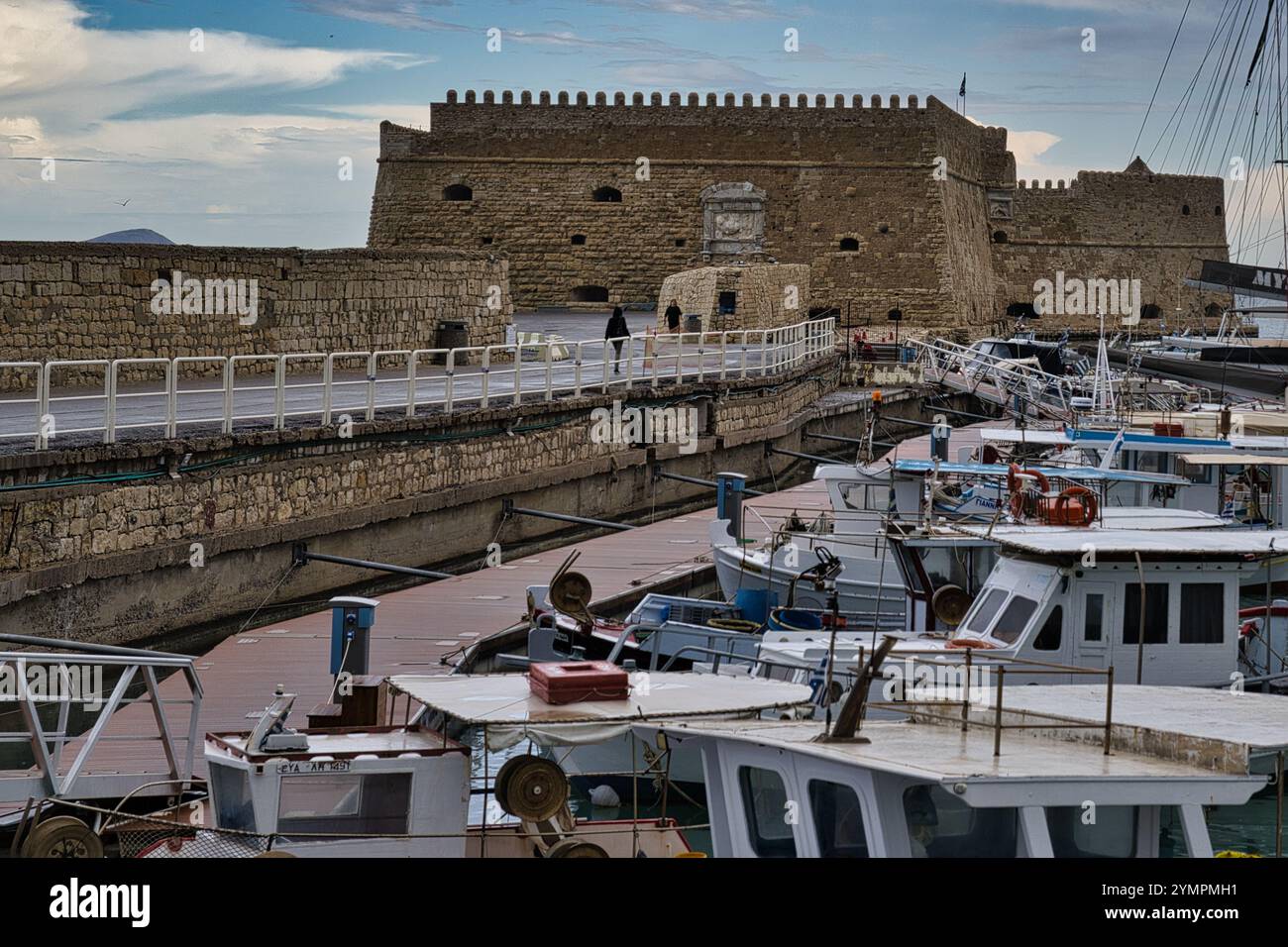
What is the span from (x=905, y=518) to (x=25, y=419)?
328 inches

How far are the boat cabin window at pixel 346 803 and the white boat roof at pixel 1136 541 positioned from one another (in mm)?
5121

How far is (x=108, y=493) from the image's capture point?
13398 millimetres

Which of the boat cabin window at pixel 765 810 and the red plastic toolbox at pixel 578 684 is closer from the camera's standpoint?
the boat cabin window at pixel 765 810

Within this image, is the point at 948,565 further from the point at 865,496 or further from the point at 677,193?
the point at 677,193

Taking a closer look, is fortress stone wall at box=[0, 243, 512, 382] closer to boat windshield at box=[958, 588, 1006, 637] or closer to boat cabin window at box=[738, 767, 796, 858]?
boat windshield at box=[958, 588, 1006, 637]

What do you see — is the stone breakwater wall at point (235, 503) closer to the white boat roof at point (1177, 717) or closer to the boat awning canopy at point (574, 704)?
the boat awning canopy at point (574, 704)

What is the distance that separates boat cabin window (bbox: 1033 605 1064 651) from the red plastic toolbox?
13.1 feet

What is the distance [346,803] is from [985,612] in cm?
549

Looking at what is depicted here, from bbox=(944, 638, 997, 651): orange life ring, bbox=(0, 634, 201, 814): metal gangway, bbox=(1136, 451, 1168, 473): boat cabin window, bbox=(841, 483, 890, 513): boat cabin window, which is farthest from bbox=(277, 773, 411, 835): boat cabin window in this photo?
bbox=(1136, 451, 1168, 473): boat cabin window

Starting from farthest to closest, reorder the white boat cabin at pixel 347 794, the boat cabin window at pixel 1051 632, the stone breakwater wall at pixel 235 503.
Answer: the stone breakwater wall at pixel 235 503 < the boat cabin window at pixel 1051 632 < the white boat cabin at pixel 347 794

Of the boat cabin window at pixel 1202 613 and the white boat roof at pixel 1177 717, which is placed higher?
the white boat roof at pixel 1177 717

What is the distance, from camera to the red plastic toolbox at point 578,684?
26.1 ft

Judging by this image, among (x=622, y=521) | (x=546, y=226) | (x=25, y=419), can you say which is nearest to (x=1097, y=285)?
(x=546, y=226)

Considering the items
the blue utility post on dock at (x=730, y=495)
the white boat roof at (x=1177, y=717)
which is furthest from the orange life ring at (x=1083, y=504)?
the blue utility post on dock at (x=730, y=495)
